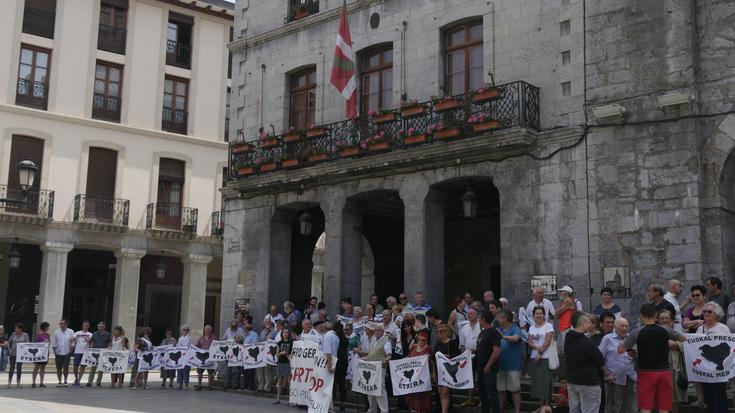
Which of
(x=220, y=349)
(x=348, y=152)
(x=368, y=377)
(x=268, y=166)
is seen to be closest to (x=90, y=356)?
(x=220, y=349)

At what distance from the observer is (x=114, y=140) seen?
32.2 metres

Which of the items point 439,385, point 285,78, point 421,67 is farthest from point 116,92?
point 439,385

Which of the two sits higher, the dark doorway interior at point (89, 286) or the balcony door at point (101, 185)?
the balcony door at point (101, 185)

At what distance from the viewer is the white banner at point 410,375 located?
13.1m

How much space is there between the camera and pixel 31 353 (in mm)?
18797

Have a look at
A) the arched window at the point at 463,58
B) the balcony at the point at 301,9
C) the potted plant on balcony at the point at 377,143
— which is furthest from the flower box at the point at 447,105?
the balcony at the point at 301,9

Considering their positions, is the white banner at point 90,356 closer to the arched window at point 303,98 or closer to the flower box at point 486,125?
the arched window at point 303,98

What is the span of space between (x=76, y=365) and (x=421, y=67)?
433 inches

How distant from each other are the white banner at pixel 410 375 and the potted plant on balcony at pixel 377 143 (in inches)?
232

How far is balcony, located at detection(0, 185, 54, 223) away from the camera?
28.9m

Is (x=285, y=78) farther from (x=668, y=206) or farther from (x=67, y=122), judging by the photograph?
(x=67, y=122)

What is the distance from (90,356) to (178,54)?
18.4 meters

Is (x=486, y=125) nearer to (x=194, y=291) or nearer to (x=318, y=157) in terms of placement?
(x=318, y=157)

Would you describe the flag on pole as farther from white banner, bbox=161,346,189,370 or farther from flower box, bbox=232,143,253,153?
white banner, bbox=161,346,189,370
